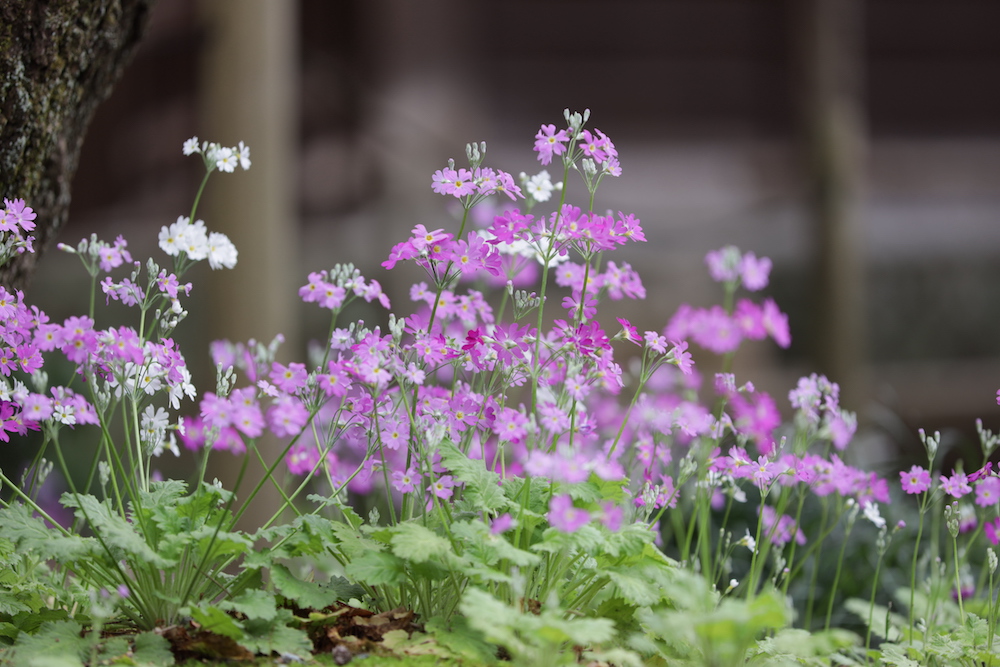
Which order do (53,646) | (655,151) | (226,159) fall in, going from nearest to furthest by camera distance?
(53,646) → (226,159) → (655,151)

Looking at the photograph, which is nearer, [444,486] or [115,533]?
[115,533]

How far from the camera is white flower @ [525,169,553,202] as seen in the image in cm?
138

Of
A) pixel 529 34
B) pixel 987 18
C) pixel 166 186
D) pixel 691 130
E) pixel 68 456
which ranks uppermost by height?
pixel 987 18

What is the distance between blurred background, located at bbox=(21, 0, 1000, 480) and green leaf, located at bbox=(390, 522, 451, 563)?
1.56m

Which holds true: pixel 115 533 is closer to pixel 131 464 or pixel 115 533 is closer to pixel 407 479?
pixel 131 464

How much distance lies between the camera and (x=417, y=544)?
1137 mm

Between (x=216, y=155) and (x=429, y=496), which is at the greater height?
(x=216, y=155)

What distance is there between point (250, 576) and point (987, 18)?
22.9 feet

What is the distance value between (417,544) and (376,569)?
0.09m

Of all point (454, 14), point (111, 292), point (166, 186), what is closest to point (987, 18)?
point (454, 14)

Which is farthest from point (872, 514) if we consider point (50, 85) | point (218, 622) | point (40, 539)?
point (50, 85)

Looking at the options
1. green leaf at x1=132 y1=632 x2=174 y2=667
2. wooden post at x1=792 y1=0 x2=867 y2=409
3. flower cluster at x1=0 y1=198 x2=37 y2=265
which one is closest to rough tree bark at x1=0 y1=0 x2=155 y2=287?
flower cluster at x1=0 y1=198 x2=37 y2=265

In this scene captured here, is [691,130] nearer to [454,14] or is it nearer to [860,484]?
[454,14]

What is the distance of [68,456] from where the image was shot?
129 inches
